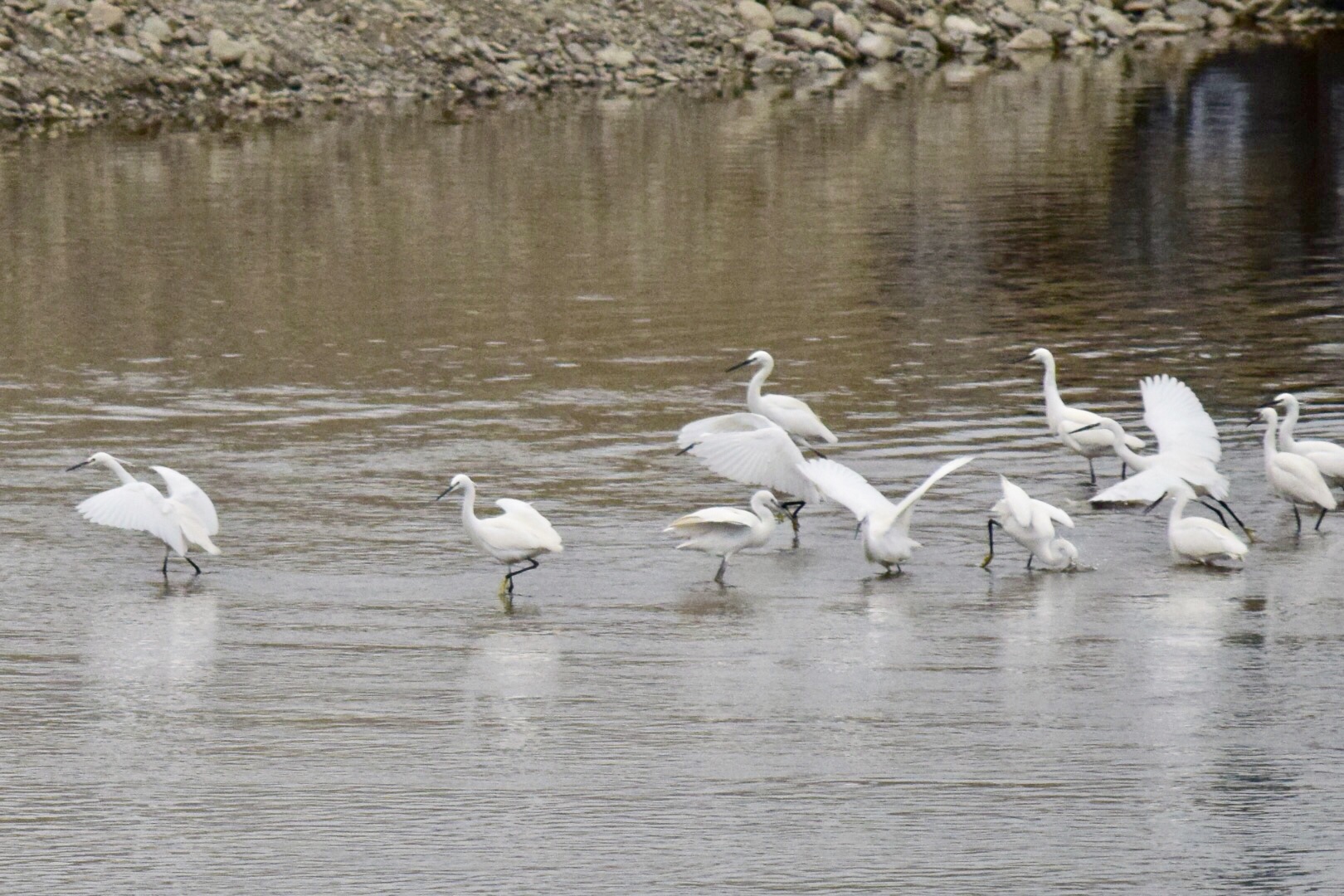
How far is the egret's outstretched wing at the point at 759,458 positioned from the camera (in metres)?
15.0

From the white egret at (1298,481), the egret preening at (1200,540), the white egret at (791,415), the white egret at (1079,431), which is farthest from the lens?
the white egret at (791,415)

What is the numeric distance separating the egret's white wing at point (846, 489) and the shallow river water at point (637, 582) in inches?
17.0

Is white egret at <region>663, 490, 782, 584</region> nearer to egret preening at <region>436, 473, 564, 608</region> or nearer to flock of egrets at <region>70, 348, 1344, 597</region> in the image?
flock of egrets at <region>70, 348, 1344, 597</region>

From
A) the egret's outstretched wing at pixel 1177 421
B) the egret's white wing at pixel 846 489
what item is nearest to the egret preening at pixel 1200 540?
the egret's outstretched wing at pixel 1177 421

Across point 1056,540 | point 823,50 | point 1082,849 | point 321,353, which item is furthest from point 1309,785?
point 823,50

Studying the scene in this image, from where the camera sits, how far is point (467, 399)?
1944cm

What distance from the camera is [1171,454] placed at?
14883 mm

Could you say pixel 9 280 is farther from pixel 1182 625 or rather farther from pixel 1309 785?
pixel 1309 785

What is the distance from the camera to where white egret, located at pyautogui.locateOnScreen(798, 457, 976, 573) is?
44.6 feet

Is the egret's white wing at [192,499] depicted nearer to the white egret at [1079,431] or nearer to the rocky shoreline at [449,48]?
the white egret at [1079,431]

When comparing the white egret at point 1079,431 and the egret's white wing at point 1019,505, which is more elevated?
the egret's white wing at point 1019,505

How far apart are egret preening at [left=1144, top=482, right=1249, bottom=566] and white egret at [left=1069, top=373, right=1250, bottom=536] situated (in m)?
0.60

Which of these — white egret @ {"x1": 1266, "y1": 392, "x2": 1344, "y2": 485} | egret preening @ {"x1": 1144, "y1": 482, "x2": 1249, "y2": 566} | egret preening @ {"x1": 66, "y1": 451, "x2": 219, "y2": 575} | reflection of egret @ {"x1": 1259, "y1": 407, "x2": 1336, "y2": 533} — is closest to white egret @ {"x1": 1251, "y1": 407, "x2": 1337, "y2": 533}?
reflection of egret @ {"x1": 1259, "y1": 407, "x2": 1336, "y2": 533}

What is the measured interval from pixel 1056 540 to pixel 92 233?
19.8 meters
